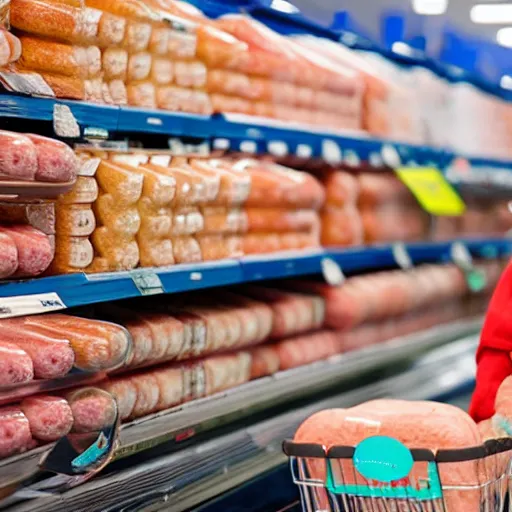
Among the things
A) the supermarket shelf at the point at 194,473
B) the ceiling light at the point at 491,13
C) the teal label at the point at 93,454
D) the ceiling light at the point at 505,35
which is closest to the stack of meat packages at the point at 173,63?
the teal label at the point at 93,454

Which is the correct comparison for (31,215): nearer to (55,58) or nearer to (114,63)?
(55,58)

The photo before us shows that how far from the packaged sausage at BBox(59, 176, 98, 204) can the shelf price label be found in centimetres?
232

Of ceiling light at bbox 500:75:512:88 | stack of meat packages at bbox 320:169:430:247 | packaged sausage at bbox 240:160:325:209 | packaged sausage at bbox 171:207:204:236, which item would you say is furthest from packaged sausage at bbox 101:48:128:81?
ceiling light at bbox 500:75:512:88

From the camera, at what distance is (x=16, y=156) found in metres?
2.47

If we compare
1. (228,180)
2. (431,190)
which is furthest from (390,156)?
(228,180)

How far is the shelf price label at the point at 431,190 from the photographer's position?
4.89 metres

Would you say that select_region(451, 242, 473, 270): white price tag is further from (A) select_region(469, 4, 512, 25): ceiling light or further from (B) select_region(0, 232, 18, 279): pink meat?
(A) select_region(469, 4, 512, 25): ceiling light

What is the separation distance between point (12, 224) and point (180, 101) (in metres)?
1.02

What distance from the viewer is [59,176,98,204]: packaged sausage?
2.90 metres

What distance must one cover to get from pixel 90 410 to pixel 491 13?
1031cm

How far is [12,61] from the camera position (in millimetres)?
2672

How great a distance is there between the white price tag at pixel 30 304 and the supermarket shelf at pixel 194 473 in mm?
522

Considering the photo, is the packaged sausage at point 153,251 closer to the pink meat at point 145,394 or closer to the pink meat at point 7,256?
the pink meat at point 145,394

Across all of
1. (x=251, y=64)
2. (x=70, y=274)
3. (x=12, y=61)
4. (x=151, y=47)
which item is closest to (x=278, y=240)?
(x=251, y=64)
